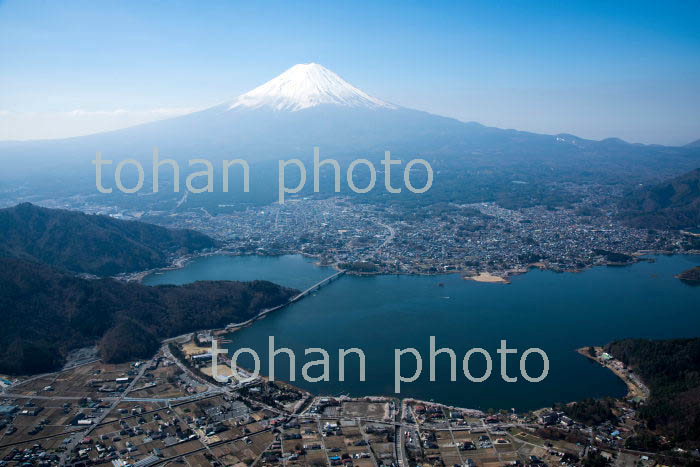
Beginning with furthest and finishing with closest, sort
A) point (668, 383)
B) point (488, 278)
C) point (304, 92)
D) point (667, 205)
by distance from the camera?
point (304, 92), point (667, 205), point (488, 278), point (668, 383)

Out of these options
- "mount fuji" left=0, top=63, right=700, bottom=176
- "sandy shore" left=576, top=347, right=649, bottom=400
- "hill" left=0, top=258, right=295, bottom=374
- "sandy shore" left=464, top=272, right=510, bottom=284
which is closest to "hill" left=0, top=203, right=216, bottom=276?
"hill" left=0, top=258, right=295, bottom=374

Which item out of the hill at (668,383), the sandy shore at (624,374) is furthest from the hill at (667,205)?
the hill at (668,383)

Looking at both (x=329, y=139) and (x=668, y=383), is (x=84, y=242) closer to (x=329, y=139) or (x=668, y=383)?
(x=668, y=383)

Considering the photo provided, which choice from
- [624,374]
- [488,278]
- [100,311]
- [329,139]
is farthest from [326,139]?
[624,374]

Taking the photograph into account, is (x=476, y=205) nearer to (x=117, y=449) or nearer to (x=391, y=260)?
(x=391, y=260)

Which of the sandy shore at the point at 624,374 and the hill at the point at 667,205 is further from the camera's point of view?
the hill at the point at 667,205

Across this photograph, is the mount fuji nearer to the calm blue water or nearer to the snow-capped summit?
the snow-capped summit

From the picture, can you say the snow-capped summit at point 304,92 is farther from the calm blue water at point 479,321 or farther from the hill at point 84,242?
the calm blue water at point 479,321
